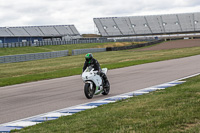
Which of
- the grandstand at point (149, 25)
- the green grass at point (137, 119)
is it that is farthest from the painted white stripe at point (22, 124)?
the grandstand at point (149, 25)

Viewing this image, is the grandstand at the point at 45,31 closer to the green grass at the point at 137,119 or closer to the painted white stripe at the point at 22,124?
the green grass at the point at 137,119

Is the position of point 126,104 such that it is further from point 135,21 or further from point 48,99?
point 135,21

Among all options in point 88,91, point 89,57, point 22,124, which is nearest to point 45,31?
point 89,57

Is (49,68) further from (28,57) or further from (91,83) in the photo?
(91,83)

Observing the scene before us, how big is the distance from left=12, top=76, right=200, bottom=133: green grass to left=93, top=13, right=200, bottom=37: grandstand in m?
102

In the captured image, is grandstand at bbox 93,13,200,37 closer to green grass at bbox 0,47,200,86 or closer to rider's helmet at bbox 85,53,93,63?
green grass at bbox 0,47,200,86

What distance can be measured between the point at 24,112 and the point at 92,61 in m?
3.46

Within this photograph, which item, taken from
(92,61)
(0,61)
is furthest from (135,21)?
(92,61)

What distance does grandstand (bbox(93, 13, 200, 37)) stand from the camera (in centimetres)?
11175

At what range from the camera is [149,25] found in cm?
11606

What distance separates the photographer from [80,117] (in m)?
9.03

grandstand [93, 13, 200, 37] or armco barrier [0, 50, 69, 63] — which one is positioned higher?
grandstand [93, 13, 200, 37]

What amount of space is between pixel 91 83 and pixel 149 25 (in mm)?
104804

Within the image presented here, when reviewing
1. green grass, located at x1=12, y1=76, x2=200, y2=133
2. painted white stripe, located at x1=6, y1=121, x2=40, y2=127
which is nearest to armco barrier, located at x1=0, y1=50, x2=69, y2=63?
green grass, located at x1=12, y1=76, x2=200, y2=133
